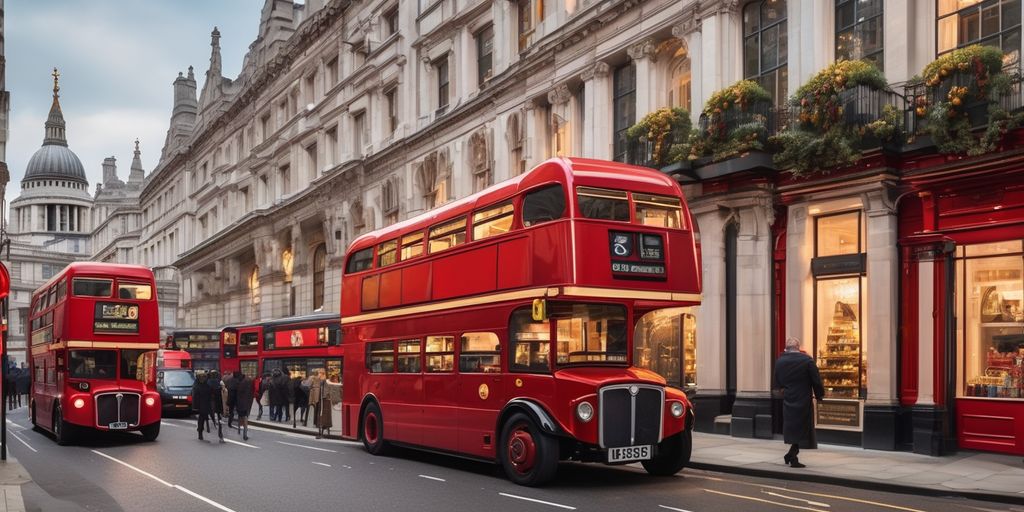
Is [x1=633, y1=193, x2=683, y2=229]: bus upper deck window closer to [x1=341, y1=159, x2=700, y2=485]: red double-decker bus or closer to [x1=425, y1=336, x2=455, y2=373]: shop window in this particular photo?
[x1=341, y1=159, x2=700, y2=485]: red double-decker bus

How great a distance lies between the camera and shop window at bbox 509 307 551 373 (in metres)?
13.4

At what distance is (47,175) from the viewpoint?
17950 cm

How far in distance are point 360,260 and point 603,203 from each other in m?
7.60

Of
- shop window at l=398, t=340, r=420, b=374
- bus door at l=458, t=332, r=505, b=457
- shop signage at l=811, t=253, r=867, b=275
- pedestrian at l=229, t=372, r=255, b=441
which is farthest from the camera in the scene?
pedestrian at l=229, t=372, r=255, b=441

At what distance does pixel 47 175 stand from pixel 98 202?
2456 centimetres

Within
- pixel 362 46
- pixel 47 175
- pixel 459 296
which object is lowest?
pixel 459 296

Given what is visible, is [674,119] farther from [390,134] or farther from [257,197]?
[257,197]

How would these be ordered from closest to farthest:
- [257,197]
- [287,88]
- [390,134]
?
[390,134]
[287,88]
[257,197]

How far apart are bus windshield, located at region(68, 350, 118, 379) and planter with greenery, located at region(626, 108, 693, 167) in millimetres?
13254

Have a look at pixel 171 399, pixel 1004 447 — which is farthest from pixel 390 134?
pixel 1004 447

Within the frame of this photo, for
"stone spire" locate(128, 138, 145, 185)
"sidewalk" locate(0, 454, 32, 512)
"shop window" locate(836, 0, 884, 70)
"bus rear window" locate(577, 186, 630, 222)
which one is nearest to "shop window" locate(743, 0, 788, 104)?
"shop window" locate(836, 0, 884, 70)

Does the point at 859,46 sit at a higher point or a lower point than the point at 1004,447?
higher

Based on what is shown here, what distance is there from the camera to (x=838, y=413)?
1808 cm

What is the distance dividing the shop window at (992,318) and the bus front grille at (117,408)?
57.3 feet
